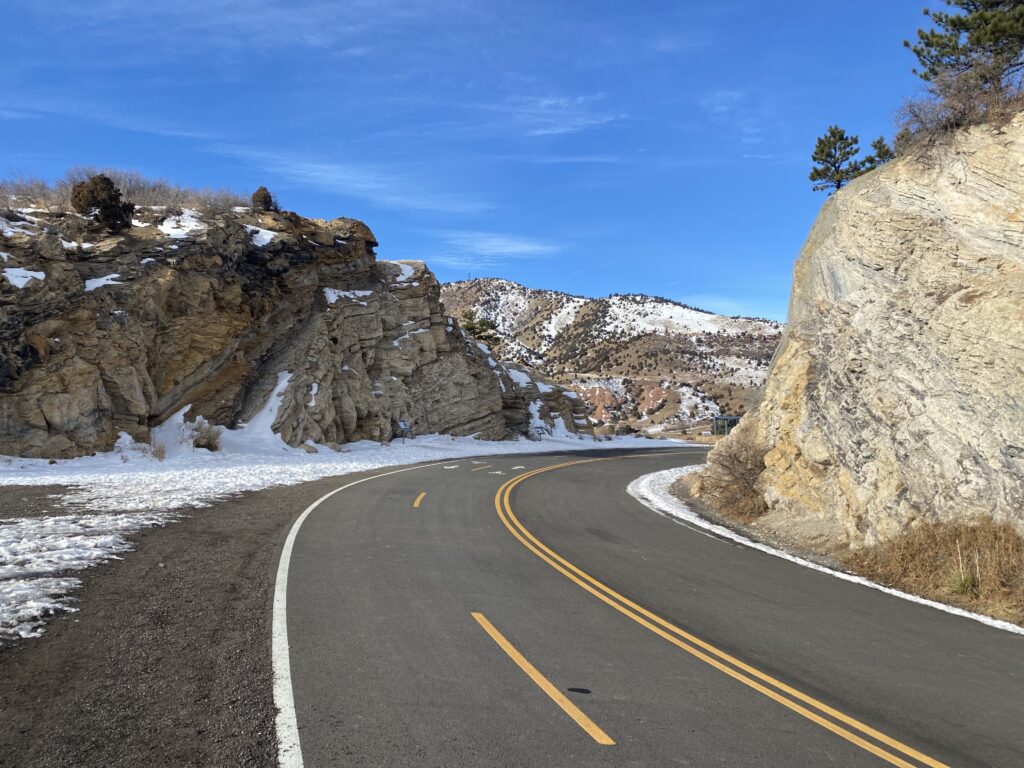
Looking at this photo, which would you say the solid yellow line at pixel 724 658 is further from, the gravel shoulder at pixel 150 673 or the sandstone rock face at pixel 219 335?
the sandstone rock face at pixel 219 335

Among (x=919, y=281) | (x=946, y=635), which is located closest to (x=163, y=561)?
(x=946, y=635)

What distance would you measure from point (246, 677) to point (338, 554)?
4482mm

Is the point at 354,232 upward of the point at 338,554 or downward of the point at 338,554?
upward

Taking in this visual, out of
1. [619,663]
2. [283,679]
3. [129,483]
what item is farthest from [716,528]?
[129,483]

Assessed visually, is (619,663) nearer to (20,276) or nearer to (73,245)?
(20,276)

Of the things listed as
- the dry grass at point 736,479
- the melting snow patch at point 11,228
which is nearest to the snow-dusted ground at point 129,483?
the melting snow patch at point 11,228

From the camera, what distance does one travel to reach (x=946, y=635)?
7172 mm

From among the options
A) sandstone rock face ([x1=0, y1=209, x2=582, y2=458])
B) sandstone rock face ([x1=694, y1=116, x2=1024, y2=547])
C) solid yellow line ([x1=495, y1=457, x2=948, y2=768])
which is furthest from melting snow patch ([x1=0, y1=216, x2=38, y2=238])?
sandstone rock face ([x1=694, y1=116, x2=1024, y2=547])

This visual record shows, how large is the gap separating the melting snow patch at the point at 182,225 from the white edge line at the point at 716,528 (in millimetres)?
21428

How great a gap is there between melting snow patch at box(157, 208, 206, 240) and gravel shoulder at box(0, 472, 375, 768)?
73.8 ft

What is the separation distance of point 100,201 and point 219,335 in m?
6.90

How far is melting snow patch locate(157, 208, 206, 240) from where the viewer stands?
27.3m

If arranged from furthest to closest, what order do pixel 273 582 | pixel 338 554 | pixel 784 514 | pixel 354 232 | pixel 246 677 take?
pixel 354 232 < pixel 784 514 < pixel 338 554 < pixel 273 582 < pixel 246 677

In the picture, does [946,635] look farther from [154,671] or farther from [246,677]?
[154,671]
